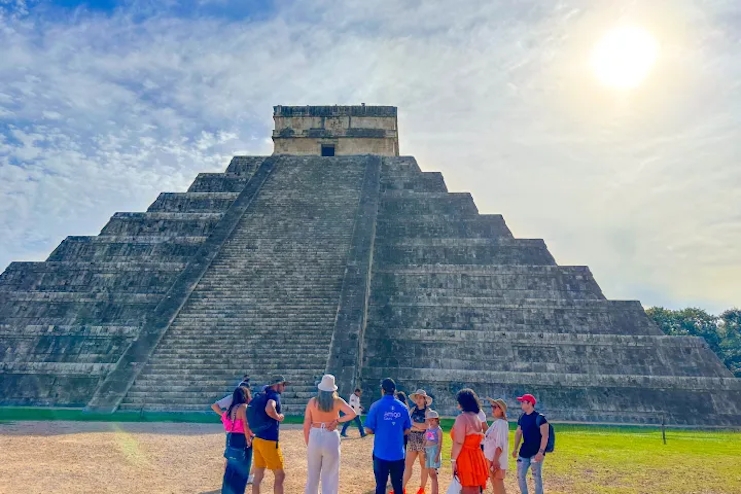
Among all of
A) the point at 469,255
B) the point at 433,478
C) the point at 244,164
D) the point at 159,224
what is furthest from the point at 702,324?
Result: the point at 433,478

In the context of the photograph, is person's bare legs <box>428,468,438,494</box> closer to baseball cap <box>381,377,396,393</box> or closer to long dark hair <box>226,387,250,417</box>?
baseball cap <box>381,377,396,393</box>

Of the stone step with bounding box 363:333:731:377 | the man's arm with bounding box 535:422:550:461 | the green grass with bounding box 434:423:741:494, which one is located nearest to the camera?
the man's arm with bounding box 535:422:550:461

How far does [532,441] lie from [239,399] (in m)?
3.14

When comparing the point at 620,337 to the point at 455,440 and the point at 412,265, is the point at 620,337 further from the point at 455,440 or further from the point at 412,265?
the point at 455,440

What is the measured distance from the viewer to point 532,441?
5797 mm

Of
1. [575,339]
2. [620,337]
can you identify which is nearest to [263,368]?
[575,339]

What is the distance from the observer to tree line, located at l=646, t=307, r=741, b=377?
1452 inches

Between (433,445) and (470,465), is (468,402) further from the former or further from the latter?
(433,445)

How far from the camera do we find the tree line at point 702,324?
36.9m

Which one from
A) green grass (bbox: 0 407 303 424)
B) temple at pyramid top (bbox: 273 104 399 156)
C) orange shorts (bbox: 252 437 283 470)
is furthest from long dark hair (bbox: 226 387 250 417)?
temple at pyramid top (bbox: 273 104 399 156)

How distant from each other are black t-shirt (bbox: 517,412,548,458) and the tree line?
114 feet

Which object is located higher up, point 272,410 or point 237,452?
point 272,410

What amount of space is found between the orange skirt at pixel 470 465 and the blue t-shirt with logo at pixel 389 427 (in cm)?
67

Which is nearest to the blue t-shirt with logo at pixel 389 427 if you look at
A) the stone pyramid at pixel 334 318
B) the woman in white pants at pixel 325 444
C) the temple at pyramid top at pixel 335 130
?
the woman in white pants at pixel 325 444
